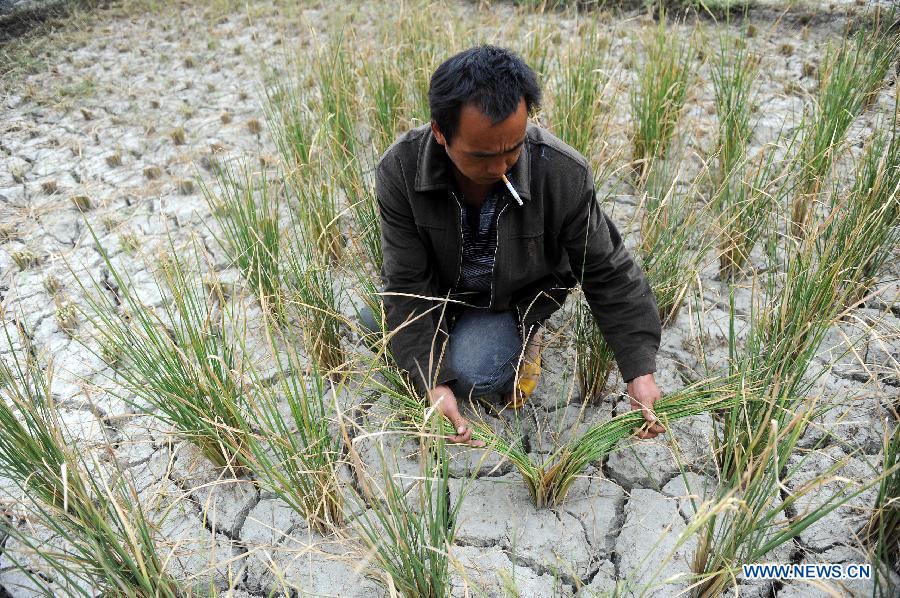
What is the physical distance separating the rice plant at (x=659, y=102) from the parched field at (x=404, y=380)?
0.07 feet

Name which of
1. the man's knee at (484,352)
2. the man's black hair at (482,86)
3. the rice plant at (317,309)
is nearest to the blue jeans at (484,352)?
the man's knee at (484,352)

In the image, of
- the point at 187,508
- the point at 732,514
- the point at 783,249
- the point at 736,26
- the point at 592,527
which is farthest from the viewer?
the point at 736,26

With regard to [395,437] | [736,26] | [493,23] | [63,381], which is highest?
[493,23]

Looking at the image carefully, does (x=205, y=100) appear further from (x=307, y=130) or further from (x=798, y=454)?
(x=798, y=454)

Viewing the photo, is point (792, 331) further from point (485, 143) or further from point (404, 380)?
point (404, 380)

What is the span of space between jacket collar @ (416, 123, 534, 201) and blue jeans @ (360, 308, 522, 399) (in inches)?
19.2

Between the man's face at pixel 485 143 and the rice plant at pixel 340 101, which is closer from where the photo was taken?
the man's face at pixel 485 143

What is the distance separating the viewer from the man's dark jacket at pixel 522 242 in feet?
5.31

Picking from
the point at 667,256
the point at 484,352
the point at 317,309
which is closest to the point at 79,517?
the point at 317,309

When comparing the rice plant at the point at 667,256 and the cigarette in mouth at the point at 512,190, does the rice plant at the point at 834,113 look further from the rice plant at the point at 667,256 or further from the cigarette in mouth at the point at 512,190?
the cigarette in mouth at the point at 512,190

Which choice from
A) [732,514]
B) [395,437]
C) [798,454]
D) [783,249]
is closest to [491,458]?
[395,437]

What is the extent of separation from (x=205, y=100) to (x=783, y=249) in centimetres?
329

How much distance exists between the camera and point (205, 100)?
3.86 metres

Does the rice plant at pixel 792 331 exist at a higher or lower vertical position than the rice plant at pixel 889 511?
higher
